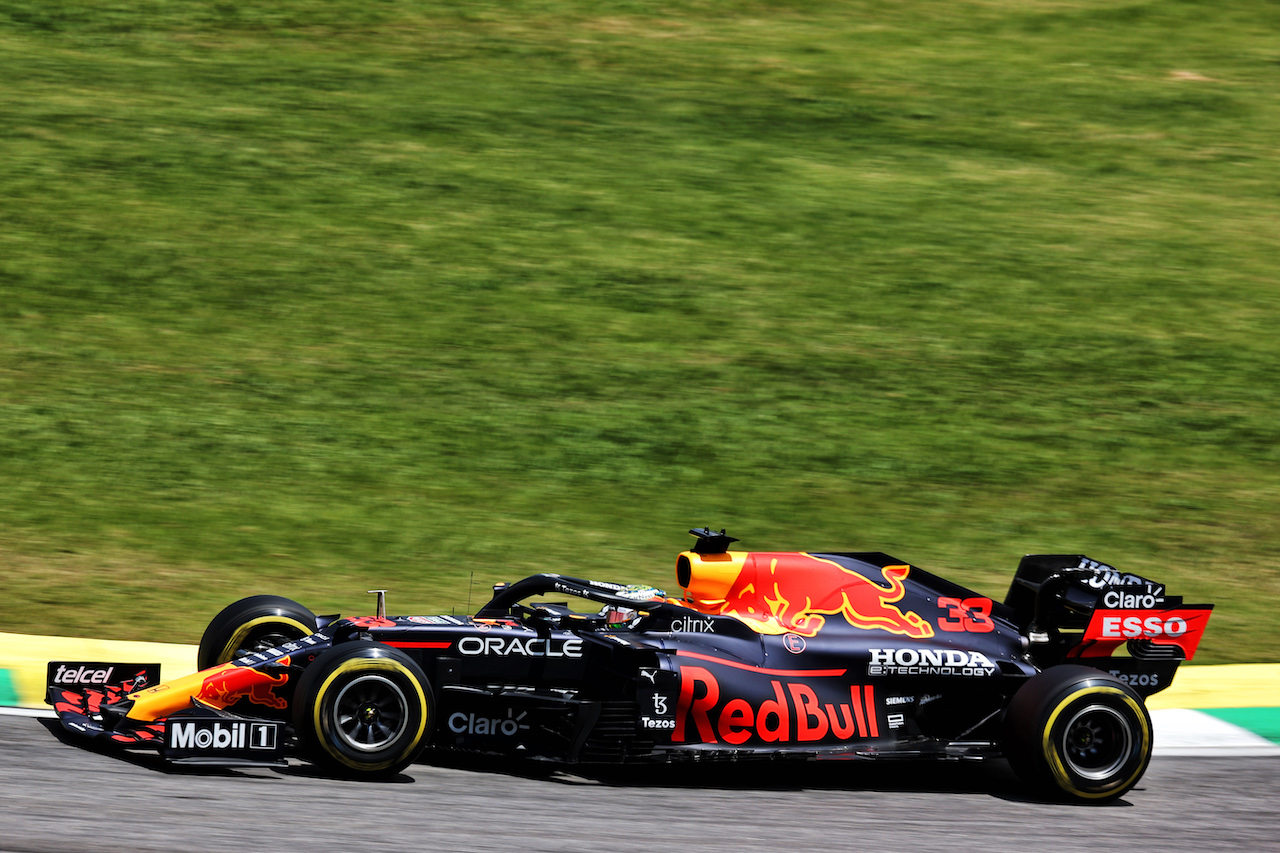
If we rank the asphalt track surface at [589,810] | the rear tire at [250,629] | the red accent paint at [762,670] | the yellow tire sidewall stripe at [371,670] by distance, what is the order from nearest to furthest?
the asphalt track surface at [589,810]
the yellow tire sidewall stripe at [371,670]
the red accent paint at [762,670]
the rear tire at [250,629]

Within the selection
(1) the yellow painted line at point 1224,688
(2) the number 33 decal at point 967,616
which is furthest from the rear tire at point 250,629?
(1) the yellow painted line at point 1224,688

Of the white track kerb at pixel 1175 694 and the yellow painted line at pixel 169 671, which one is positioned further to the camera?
the yellow painted line at pixel 169 671

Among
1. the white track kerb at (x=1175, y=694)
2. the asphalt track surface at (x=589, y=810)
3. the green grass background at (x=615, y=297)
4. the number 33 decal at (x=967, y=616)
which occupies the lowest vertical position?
the asphalt track surface at (x=589, y=810)

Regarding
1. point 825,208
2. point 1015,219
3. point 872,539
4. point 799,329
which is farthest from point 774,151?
point 872,539

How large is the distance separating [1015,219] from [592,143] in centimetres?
577

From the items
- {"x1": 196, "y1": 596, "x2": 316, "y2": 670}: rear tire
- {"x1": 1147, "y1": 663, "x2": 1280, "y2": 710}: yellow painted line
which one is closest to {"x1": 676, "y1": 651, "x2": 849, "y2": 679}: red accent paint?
{"x1": 196, "y1": 596, "x2": 316, "y2": 670}: rear tire

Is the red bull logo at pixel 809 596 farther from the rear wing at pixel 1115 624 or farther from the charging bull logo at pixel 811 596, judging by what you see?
the rear wing at pixel 1115 624

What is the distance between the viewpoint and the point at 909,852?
6.02 metres

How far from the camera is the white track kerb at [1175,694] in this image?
7.79 m

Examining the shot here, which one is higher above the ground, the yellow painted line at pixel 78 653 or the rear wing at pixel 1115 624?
the rear wing at pixel 1115 624

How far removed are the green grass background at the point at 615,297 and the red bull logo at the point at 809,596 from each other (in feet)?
10.9

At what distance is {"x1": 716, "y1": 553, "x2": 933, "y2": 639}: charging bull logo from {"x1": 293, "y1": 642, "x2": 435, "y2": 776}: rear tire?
1.72 m

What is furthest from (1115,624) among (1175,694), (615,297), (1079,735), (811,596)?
(615,297)

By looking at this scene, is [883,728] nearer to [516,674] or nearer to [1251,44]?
[516,674]
